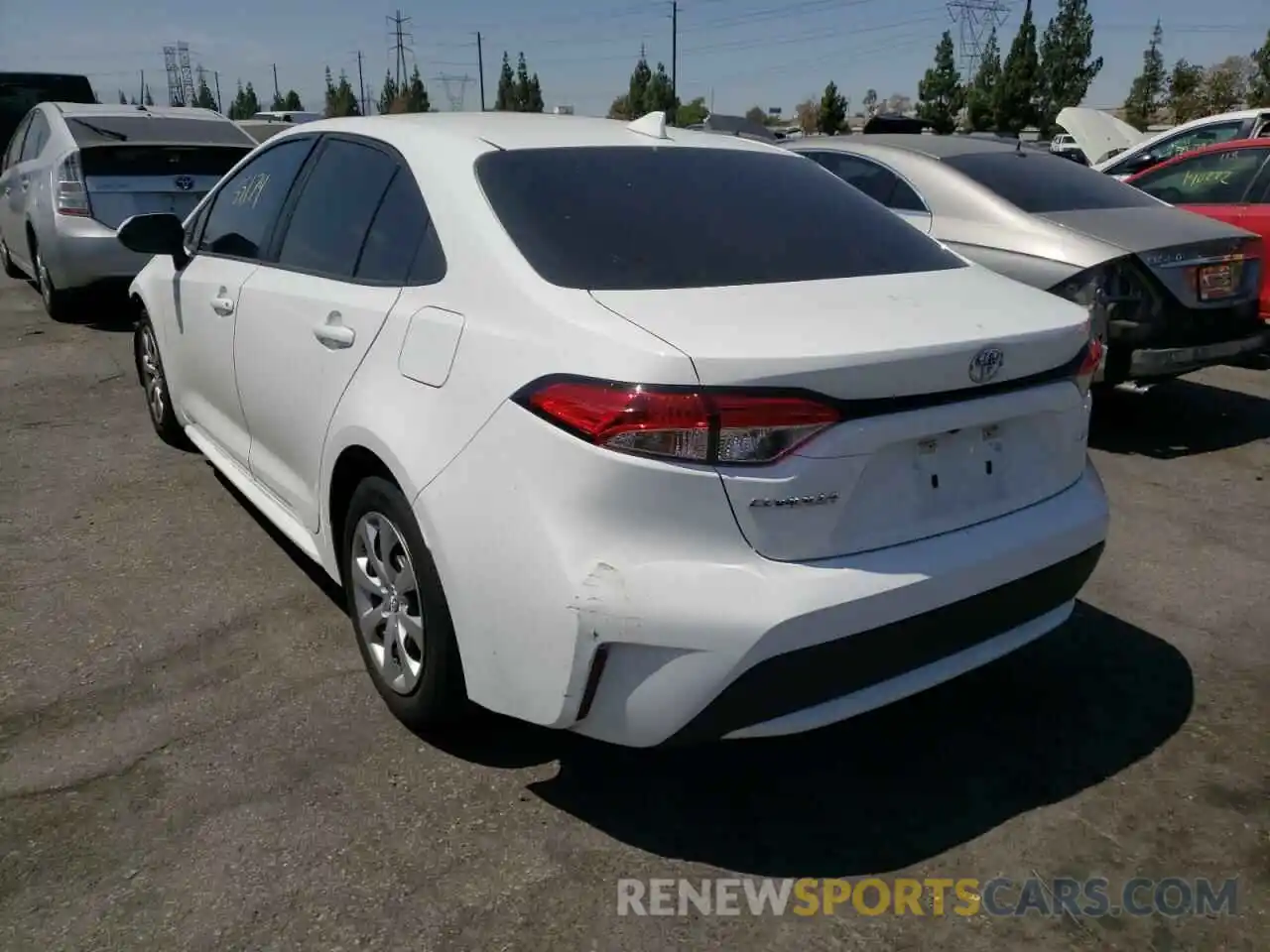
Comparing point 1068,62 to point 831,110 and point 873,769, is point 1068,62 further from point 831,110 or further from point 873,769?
point 873,769

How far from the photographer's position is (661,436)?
2150mm

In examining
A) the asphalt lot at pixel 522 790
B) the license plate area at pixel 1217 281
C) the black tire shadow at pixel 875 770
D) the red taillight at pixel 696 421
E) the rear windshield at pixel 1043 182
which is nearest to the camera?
the red taillight at pixel 696 421

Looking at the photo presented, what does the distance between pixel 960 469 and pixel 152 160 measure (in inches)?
293

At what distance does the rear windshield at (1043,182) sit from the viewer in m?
5.97

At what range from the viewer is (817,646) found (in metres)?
2.21

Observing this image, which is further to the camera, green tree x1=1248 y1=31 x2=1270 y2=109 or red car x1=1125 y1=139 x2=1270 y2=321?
green tree x1=1248 y1=31 x2=1270 y2=109

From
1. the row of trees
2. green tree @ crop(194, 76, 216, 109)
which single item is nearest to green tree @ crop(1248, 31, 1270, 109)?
the row of trees

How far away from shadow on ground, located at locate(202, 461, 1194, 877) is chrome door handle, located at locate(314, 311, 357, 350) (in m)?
1.09

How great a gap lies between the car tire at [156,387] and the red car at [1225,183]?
652cm

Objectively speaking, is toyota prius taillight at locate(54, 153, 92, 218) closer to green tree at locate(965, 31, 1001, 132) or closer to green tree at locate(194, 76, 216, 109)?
green tree at locate(965, 31, 1001, 132)

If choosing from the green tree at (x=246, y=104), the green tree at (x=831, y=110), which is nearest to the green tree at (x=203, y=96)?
the green tree at (x=246, y=104)

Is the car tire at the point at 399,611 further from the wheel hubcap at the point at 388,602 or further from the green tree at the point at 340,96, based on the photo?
the green tree at the point at 340,96

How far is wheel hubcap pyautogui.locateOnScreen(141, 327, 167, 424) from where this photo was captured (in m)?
5.12

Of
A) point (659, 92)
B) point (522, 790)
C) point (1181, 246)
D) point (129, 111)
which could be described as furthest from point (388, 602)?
point (659, 92)
